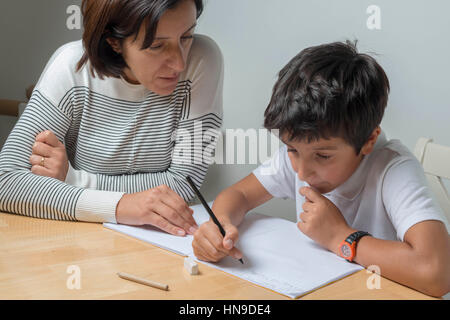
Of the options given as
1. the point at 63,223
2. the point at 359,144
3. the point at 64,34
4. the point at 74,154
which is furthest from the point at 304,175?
the point at 64,34

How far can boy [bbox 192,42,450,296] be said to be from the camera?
96cm

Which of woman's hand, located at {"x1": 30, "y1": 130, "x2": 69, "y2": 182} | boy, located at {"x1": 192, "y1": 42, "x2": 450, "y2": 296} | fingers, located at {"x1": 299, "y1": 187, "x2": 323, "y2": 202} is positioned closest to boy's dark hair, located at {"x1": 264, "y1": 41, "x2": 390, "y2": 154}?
boy, located at {"x1": 192, "y1": 42, "x2": 450, "y2": 296}

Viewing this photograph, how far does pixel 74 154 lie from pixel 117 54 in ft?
1.00

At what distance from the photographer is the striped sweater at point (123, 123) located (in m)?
1.37

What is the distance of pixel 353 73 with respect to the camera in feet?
3.51

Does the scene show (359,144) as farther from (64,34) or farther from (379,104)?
(64,34)

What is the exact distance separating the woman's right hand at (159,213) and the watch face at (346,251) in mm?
316

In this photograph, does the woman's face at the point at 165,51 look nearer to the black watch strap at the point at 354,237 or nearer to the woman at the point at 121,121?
the woman at the point at 121,121

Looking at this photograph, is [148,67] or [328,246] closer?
[328,246]

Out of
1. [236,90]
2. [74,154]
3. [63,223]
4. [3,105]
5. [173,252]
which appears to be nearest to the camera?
[173,252]

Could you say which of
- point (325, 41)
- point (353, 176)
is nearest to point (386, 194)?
point (353, 176)

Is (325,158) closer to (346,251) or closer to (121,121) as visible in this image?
(346,251)

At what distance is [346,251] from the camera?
1.02 metres

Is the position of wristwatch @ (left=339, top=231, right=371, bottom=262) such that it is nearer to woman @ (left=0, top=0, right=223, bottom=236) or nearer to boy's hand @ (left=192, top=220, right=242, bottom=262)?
boy's hand @ (left=192, top=220, right=242, bottom=262)
